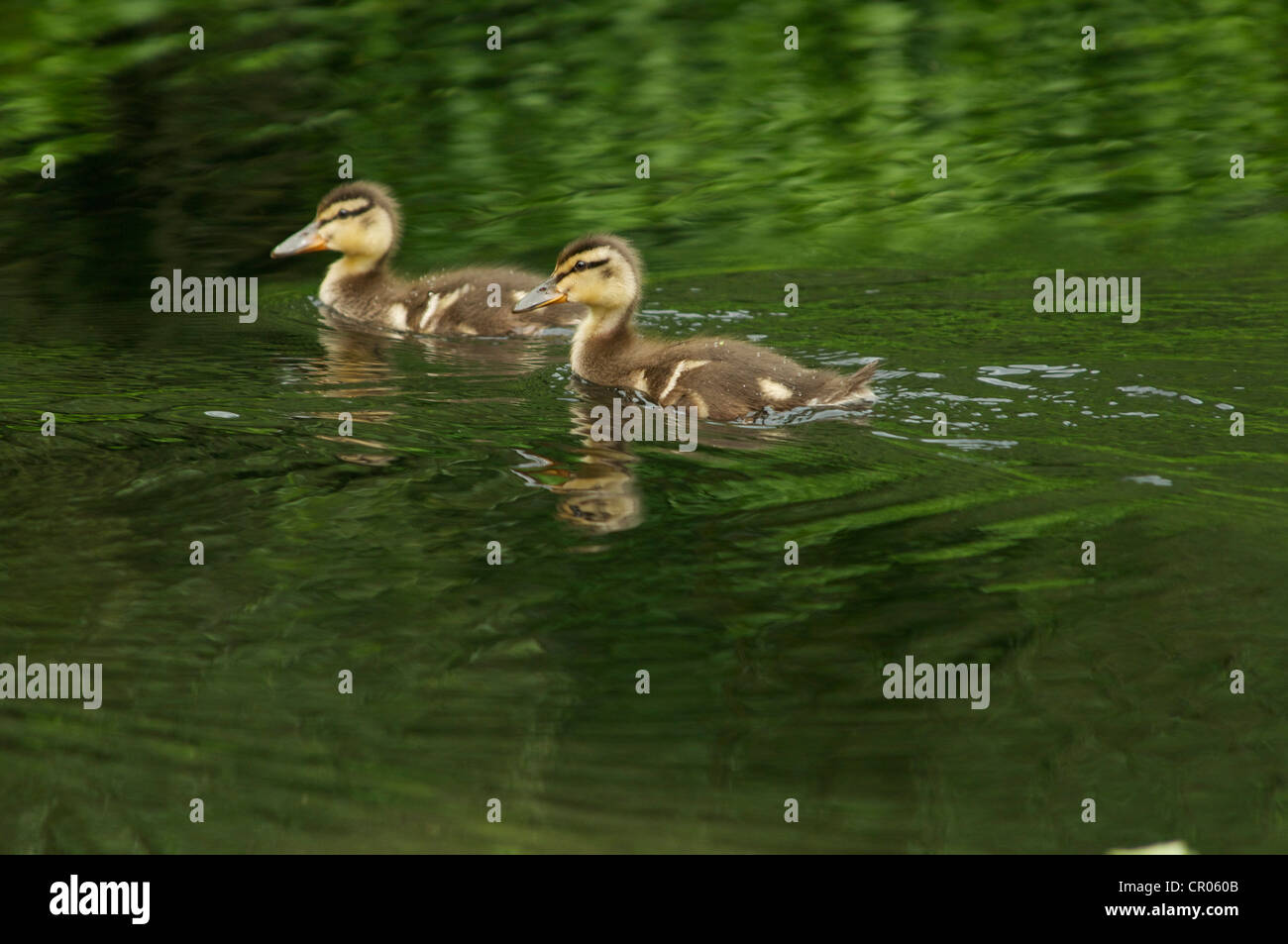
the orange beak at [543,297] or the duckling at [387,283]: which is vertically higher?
the duckling at [387,283]

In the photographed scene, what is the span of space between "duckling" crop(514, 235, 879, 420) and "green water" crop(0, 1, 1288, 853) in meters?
0.14

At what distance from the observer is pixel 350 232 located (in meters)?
10.1

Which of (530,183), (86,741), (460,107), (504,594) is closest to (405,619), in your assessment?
(504,594)

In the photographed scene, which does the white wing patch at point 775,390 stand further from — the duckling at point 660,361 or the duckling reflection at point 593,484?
the duckling reflection at point 593,484

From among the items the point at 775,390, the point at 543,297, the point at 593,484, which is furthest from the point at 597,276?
the point at 593,484

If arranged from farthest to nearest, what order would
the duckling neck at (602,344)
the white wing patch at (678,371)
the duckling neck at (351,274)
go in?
1. the duckling neck at (351,274)
2. the duckling neck at (602,344)
3. the white wing patch at (678,371)

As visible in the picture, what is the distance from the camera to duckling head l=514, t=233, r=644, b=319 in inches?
319

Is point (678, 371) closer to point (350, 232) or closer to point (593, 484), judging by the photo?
point (593, 484)

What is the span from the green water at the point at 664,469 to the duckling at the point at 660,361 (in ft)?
0.47

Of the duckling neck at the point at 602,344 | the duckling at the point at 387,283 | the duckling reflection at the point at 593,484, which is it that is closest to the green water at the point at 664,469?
the duckling reflection at the point at 593,484

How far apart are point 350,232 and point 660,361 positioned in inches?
128

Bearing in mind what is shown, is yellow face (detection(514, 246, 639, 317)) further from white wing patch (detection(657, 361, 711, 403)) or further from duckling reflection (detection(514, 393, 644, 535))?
duckling reflection (detection(514, 393, 644, 535))

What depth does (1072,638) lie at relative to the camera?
5000 millimetres

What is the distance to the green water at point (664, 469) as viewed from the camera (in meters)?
4.33
